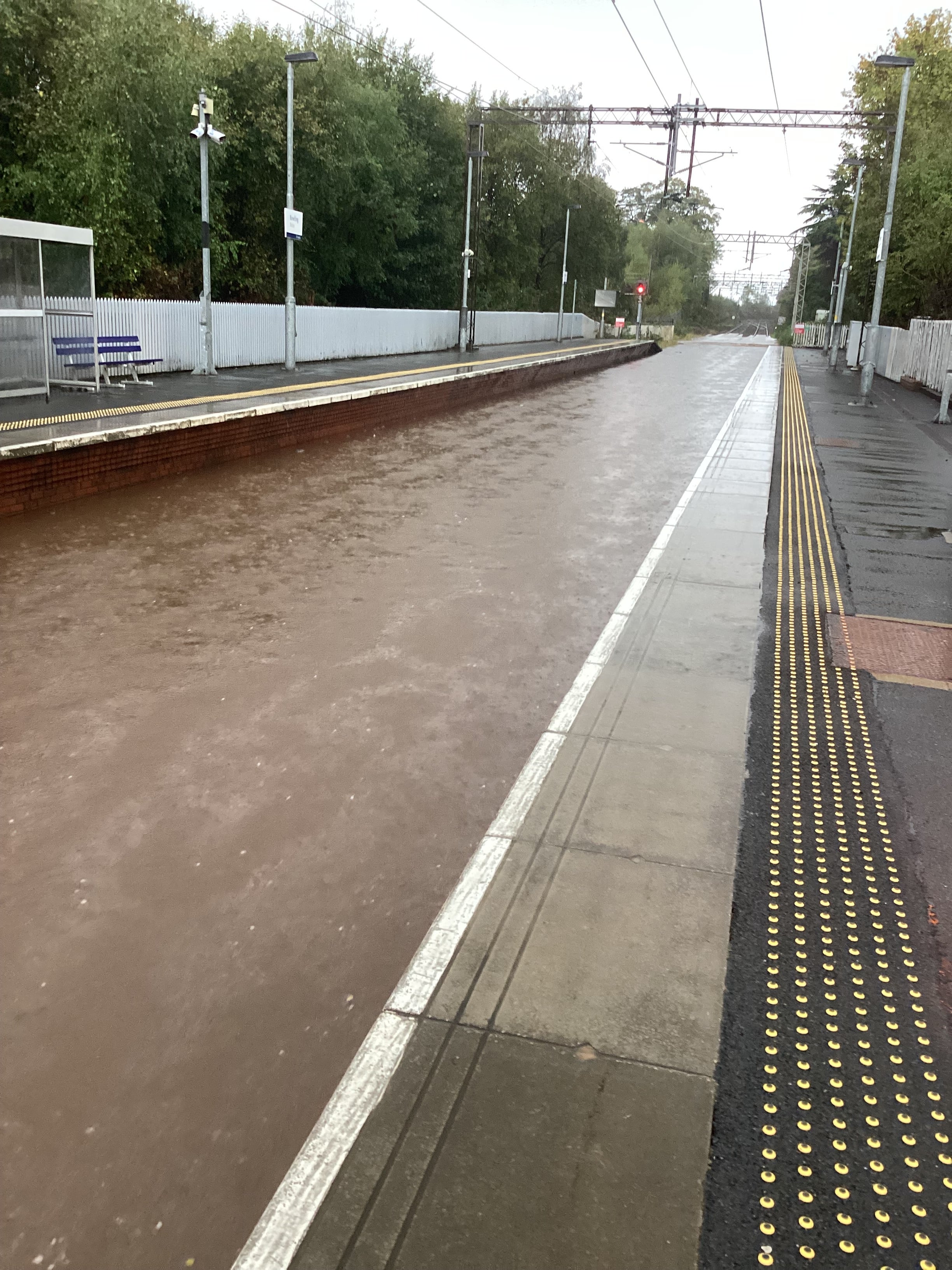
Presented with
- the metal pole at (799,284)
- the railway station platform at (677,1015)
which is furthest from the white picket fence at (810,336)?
the railway station platform at (677,1015)

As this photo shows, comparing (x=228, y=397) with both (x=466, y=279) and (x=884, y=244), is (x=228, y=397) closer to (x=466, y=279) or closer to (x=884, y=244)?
(x=466, y=279)

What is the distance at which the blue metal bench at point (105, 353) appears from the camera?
16.0 m

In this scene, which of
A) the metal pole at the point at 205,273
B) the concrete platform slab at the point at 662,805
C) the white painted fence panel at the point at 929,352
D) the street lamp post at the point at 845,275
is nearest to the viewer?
the concrete platform slab at the point at 662,805

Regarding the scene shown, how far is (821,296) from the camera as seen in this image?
103m

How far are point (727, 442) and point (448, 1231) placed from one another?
16.7 m

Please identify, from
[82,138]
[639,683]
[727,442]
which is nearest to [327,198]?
[82,138]

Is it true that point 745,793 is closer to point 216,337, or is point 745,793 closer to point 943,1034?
point 943,1034

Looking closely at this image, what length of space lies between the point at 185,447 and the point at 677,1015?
34.1 feet

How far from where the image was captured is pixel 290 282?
21688 mm

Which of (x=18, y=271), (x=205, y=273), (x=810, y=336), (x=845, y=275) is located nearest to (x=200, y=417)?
(x=18, y=271)

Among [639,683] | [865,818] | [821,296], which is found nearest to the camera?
[865,818]

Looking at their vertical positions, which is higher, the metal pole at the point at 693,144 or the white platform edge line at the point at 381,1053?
the metal pole at the point at 693,144

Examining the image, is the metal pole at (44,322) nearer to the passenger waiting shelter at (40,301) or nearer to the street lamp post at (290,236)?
the passenger waiting shelter at (40,301)

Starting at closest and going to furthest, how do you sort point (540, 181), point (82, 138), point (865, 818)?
1. point (865, 818)
2. point (82, 138)
3. point (540, 181)
